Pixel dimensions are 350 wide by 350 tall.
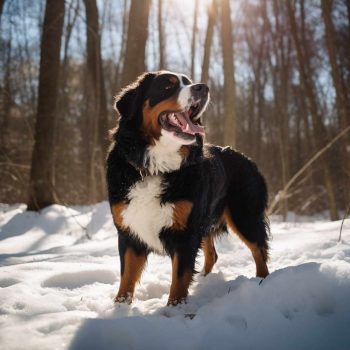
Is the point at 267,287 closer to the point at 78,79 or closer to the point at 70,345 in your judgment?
the point at 70,345

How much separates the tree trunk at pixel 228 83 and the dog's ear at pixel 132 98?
5979 mm

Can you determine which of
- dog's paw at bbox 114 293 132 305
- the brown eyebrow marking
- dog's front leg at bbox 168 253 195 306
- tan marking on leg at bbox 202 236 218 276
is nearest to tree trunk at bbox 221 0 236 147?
tan marking on leg at bbox 202 236 218 276

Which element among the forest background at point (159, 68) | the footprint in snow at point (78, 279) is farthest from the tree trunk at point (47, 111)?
the footprint in snow at point (78, 279)

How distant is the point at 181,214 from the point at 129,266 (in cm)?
69

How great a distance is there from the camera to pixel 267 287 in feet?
Result: 8.66

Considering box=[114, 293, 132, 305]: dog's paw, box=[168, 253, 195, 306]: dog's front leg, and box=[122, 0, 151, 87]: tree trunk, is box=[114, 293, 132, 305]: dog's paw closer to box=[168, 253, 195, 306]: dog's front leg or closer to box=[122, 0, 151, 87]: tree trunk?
box=[168, 253, 195, 306]: dog's front leg

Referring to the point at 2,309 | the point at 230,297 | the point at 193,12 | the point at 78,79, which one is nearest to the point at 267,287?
the point at 230,297

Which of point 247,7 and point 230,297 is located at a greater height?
point 247,7

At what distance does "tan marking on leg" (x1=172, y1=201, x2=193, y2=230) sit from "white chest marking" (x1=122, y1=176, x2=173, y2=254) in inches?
1.3

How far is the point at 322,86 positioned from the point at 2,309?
22.8m

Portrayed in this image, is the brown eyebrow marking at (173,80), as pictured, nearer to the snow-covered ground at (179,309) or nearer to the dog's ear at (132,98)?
the dog's ear at (132,98)

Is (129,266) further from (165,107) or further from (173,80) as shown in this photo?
(173,80)

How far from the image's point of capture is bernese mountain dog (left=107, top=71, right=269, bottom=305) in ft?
10.2

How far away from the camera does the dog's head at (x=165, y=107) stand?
131 inches
